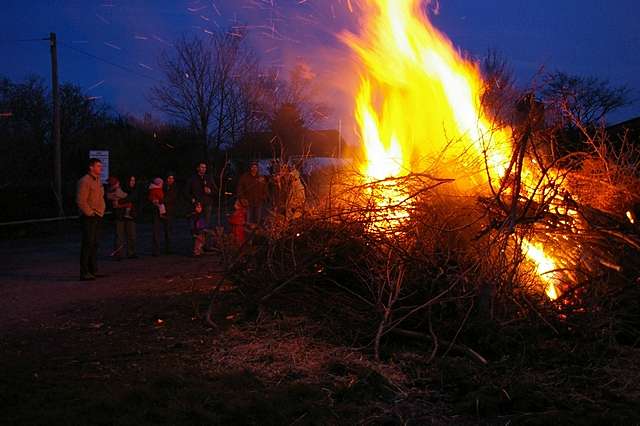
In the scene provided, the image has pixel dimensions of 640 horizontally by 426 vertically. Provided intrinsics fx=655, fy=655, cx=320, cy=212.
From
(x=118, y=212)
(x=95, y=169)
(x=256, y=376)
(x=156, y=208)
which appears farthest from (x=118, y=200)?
(x=256, y=376)

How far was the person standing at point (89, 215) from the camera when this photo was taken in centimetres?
952

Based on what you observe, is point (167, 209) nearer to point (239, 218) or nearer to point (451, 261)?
point (239, 218)

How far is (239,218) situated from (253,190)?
2.74 ft

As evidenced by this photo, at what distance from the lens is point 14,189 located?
17344 millimetres

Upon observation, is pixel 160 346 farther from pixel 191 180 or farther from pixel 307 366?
pixel 191 180

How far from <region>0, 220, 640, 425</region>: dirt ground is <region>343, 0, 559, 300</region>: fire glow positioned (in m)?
2.23

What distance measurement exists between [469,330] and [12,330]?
4498 millimetres

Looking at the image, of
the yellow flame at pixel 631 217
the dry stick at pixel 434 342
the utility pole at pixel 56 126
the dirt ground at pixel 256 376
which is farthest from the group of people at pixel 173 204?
the utility pole at pixel 56 126

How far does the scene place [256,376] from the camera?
5.05 m

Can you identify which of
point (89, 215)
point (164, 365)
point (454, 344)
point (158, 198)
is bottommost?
point (164, 365)

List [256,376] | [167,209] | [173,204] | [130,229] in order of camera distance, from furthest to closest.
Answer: [173,204] → [167,209] → [130,229] → [256,376]

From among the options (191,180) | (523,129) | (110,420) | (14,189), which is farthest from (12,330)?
(14,189)

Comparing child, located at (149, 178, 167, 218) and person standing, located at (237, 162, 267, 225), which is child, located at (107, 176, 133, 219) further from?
person standing, located at (237, 162, 267, 225)

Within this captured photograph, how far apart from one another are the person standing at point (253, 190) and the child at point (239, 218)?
0.18 meters
